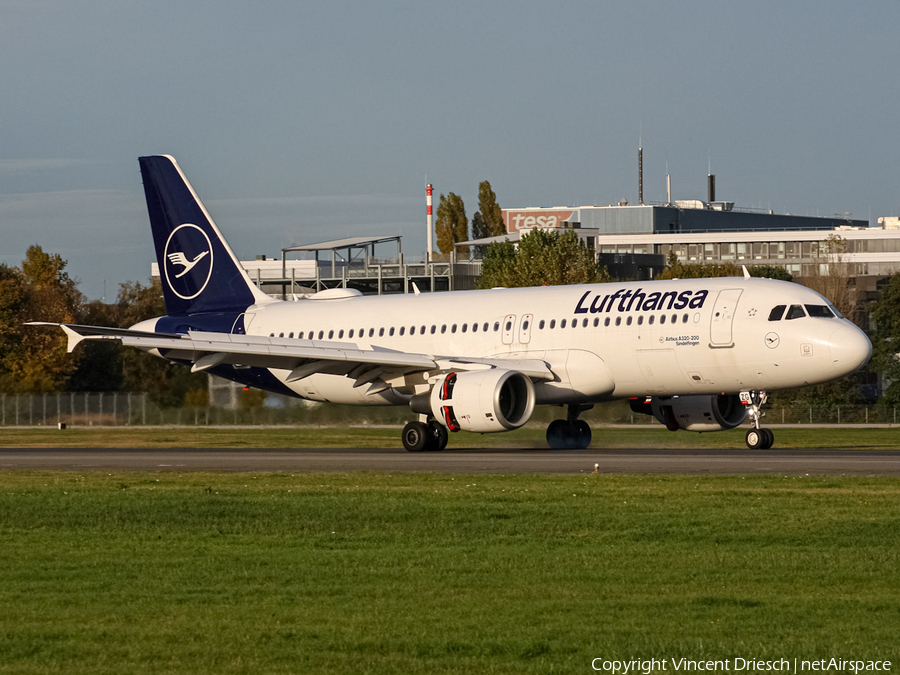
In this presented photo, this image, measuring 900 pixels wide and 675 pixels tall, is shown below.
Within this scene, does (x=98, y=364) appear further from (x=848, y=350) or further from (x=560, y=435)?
(x=848, y=350)

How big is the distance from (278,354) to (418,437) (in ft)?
14.5

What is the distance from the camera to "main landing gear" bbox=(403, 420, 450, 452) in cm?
3525

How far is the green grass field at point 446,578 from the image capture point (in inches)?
384

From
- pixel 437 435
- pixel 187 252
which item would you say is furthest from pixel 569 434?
pixel 187 252

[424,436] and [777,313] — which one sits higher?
[777,313]

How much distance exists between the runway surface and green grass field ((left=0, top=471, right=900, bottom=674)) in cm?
441

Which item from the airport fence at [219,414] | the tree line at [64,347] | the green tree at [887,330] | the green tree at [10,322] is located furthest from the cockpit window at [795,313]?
the green tree at [10,322]

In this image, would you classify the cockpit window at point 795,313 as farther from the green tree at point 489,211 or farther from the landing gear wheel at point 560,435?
the green tree at point 489,211

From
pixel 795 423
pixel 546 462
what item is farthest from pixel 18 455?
pixel 795 423

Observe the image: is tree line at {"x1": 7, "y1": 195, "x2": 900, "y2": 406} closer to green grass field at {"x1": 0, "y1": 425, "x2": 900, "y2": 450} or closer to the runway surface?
green grass field at {"x1": 0, "y1": 425, "x2": 900, "y2": 450}

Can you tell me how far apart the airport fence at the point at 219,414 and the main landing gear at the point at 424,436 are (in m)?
9.03

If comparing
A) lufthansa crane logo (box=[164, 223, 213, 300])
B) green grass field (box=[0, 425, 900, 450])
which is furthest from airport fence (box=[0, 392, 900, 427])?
lufthansa crane logo (box=[164, 223, 213, 300])

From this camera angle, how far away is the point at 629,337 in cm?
3312

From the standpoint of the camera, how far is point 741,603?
11.4 meters
